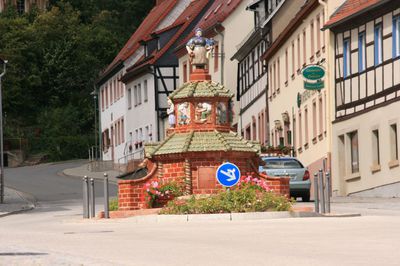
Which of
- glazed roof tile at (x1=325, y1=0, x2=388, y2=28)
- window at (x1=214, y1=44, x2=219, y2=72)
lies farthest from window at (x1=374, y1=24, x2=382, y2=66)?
window at (x1=214, y1=44, x2=219, y2=72)

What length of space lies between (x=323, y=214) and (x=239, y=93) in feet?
146

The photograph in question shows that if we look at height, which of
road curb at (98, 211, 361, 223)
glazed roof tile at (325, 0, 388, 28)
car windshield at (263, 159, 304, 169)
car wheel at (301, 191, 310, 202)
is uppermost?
glazed roof tile at (325, 0, 388, 28)

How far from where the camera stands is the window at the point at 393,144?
43500 mm

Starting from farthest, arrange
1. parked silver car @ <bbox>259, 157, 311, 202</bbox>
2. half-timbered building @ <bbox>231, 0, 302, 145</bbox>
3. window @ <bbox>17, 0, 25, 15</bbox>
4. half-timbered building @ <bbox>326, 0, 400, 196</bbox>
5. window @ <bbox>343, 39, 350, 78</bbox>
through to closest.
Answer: window @ <bbox>17, 0, 25, 15</bbox> → half-timbered building @ <bbox>231, 0, 302, 145</bbox> → window @ <bbox>343, 39, 350, 78</bbox> → half-timbered building @ <bbox>326, 0, 400, 196</bbox> → parked silver car @ <bbox>259, 157, 311, 202</bbox>

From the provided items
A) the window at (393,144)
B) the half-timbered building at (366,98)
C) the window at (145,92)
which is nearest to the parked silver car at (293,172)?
the half-timbered building at (366,98)

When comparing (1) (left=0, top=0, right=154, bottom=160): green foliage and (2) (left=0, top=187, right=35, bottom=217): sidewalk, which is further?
(1) (left=0, top=0, right=154, bottom=160): green foliage

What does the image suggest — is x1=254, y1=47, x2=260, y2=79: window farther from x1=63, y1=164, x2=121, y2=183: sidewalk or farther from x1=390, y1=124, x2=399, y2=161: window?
x1=390, y1=124, x2=399, y2=161: window

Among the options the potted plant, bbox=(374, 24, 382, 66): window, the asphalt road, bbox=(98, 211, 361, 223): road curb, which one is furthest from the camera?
the asphalt road

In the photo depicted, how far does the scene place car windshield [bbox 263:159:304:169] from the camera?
4147cm

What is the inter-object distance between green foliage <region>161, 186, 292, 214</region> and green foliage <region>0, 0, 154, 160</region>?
75.1 meters

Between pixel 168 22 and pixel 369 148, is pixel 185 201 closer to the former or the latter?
pixel 369 148

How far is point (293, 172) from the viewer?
135 feet

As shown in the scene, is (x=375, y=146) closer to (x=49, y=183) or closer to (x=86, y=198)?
(x=86, y=198)

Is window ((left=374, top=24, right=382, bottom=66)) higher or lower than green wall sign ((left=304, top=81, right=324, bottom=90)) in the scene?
higher
